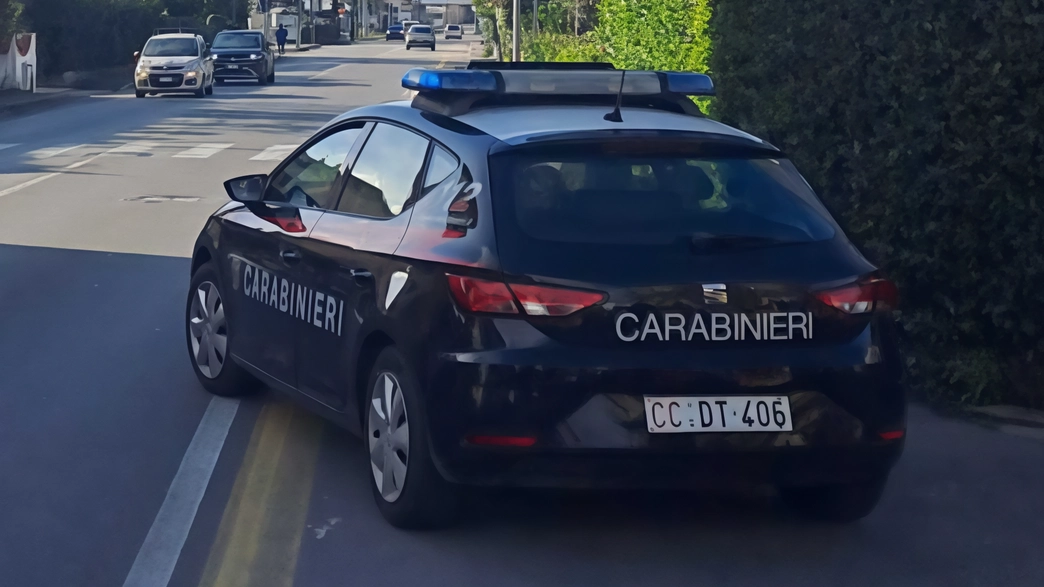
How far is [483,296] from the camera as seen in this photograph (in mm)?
4629

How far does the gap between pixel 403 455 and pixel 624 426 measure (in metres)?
0.91

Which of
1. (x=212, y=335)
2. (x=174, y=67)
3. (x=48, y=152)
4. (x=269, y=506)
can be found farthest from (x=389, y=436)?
(x=174, y=67)

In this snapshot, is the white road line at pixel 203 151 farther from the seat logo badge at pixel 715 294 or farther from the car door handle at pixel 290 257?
the seat logo badge at pixel 715 294

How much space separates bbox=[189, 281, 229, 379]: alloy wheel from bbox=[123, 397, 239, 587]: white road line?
0.22 m

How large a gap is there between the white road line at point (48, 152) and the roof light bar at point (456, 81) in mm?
16385

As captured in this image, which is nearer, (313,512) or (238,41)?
(313,512)

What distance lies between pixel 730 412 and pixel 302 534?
1.62 meters

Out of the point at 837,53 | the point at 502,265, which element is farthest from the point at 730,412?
the point at 837,53

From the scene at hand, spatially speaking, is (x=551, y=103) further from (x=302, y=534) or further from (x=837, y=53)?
(x=837, y=53)

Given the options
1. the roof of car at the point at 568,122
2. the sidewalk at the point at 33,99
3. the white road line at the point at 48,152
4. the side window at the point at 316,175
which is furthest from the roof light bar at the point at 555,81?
the sidewalk at the point at 33,99

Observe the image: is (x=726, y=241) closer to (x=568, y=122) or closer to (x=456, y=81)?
(x=568, y=122)

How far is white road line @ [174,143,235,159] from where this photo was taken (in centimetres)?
2105

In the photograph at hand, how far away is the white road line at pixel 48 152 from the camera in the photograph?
2082cm

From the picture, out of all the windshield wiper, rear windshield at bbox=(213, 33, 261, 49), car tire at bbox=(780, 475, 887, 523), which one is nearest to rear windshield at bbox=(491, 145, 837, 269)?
the windshield wiper
